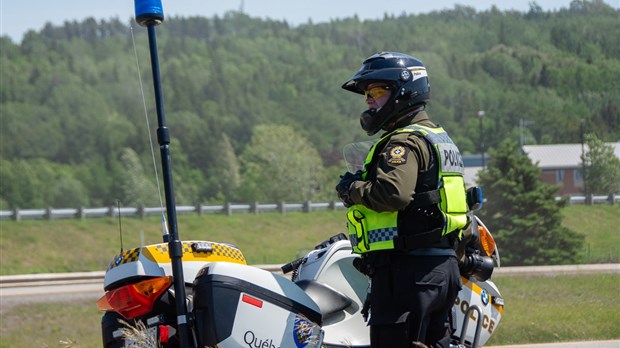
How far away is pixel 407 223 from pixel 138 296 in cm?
151

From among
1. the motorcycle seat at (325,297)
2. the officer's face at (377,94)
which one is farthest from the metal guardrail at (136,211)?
the officer's face at (377,94)

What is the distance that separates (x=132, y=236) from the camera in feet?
154

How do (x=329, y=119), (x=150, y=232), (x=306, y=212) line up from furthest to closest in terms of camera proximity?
(x=329, y=119) → (x=306, y=212) → (x=150, y=232)

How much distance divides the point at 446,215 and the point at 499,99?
80006mm

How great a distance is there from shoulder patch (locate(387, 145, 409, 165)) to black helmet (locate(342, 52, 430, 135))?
0.31 meters

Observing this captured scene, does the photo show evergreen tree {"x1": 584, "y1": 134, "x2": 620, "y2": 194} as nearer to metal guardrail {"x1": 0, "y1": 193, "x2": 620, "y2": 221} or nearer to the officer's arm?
metal guardrail {"x1": 0, "y1": 193, "x2": 620, "y2": 221}

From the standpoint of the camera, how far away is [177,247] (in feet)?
17.4

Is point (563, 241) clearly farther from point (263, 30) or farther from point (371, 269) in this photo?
point (263, 30)

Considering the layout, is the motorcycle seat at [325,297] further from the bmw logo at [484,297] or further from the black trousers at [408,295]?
the bmw logo at [484,297]

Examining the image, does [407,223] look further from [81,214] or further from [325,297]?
[81,214]

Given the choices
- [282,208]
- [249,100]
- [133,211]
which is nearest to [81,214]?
[133,211]

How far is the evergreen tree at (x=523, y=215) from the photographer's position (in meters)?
26.6

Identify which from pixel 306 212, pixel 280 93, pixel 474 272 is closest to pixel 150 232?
pixel 306 212

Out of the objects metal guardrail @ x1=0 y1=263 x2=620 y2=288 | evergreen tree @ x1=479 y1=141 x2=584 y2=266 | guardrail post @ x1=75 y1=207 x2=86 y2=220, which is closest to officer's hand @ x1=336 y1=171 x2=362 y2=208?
metal guardrail @ x1=0 y1=263 x2=620 y2=288
